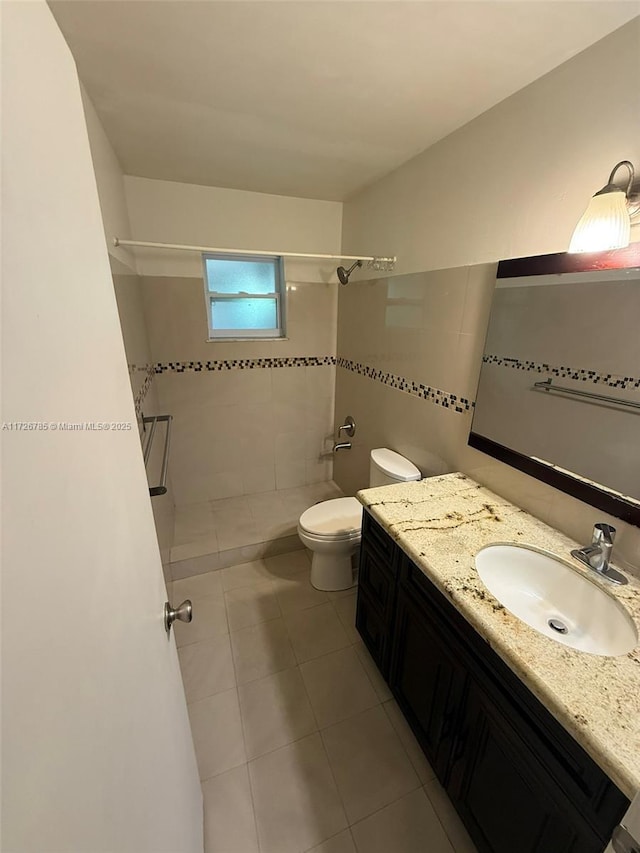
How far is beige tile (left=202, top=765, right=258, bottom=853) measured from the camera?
108 centimetres

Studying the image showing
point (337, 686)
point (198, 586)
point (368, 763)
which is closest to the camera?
point (368, 763)

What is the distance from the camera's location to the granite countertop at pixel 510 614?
65 cm

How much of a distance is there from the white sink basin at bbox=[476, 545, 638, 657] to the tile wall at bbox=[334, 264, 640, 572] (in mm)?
152

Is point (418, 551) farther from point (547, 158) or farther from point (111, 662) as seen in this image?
point (547, 158)

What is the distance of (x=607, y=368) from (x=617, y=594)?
25.4 inches

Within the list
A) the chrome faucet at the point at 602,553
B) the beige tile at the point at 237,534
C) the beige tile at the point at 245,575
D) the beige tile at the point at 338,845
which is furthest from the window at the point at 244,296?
the beige tile at the point at 338,845

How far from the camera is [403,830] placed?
1107mm

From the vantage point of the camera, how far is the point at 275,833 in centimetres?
110

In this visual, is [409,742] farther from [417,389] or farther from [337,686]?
[417,389]

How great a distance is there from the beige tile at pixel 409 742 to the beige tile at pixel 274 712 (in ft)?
1.06

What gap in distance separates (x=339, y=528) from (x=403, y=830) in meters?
1.08

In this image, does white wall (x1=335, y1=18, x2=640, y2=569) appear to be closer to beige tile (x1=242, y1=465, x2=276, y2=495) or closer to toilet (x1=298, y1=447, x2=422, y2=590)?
toilet (x1=298, y1=447, x2=422, y2=590)

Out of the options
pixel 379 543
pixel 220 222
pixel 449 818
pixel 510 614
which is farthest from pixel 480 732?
pixel 220 222

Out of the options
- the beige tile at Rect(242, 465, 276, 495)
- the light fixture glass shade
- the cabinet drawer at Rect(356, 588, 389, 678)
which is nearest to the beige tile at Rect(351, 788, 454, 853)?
the cabinet drawer at Rect(356, 588, 389, 678)
